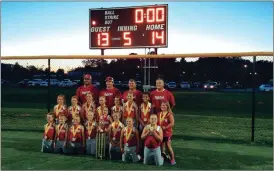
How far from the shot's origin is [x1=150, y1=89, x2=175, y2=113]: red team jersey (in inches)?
224

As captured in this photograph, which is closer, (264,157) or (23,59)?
(264,157)

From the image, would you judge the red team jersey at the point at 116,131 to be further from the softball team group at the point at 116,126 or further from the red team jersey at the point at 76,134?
the red team jersey at the point at 76,134

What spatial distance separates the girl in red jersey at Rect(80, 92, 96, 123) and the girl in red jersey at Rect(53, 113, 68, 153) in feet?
1.22

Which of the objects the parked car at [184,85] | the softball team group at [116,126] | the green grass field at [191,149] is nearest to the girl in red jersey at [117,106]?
the softball team group at [116,126]

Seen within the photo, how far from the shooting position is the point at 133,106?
5.79 metres

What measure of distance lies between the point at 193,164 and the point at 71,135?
240 centimetres

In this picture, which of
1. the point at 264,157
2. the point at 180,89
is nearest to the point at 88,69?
the point at 264,157

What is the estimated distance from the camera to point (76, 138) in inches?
235

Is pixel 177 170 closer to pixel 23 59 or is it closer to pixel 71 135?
pixel 71 135

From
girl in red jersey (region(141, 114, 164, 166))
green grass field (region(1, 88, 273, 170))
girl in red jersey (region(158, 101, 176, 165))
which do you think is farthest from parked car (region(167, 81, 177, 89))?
girl in red jersey (region(141, 114, 164, 166))

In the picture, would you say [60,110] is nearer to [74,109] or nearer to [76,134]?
[74,109]

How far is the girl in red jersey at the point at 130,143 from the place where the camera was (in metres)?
5.42

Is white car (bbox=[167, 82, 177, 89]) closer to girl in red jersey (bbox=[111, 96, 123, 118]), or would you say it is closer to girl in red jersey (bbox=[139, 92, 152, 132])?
girl in red jersey (bbox=[111, 96, 123, 118])

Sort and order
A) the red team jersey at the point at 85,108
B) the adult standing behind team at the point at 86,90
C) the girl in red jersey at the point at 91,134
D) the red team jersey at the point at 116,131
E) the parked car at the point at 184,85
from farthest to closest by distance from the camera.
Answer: the parked car at the point at 184,85 → the adult standing behind team at the point at 86,90 → the red team jersey at the point at 85,108 → the girl in red jersey at the point at 91,134 → the red team jersey at the point at 116,131
